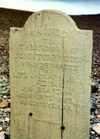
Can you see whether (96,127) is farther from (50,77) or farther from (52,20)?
(52,20)

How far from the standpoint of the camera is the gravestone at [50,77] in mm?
2672

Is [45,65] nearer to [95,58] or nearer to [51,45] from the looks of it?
[51,45]

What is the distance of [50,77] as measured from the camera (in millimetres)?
2807

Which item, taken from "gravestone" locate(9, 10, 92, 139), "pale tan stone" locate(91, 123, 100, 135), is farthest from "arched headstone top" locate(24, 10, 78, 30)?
"pale tan stone" locate(91, 123, 100, 135)

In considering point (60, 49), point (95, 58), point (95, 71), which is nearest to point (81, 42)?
point (60, 49)

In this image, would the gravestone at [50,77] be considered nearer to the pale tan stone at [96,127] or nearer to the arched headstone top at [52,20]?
the arched headstone top at [52,20]

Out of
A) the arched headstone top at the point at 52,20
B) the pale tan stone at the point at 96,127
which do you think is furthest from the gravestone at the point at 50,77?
the pale tan stone at the point at 96,127

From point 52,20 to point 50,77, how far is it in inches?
31.9

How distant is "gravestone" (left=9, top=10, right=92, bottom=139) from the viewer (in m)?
2.67

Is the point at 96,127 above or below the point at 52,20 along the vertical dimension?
below

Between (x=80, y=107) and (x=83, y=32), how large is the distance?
106 cm

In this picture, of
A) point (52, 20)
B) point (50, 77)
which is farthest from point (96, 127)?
point (52, 20)

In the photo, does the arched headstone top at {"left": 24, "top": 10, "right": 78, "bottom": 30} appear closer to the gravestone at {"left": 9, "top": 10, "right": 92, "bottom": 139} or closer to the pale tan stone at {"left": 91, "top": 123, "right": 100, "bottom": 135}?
the gravestone at {"left": 9, "top": 10, "right": 92, "bottom": 139}

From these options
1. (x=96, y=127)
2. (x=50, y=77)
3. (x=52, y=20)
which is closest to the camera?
(x=52, y=20)
